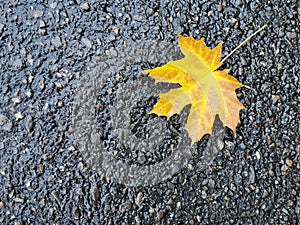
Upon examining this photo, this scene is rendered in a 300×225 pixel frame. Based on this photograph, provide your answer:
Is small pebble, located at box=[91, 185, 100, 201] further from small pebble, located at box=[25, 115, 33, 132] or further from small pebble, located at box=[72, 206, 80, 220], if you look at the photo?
small pebble, located at box=[25, 115, 33, 132]

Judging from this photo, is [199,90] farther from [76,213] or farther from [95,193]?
[76,213]

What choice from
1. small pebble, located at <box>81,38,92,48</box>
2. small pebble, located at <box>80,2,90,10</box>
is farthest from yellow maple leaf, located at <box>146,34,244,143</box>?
small pebble, located at <box>80,2,90,10</box>

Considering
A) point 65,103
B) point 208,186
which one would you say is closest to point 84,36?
point 65,103

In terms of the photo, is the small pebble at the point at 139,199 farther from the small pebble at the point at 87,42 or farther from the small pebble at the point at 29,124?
the small pebble at the point at 87,42

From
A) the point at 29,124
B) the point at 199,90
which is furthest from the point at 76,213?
the point at 199,90

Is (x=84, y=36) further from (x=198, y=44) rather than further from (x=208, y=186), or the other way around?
(x=208, y=186)

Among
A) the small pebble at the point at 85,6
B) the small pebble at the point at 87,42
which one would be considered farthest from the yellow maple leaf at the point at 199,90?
the small pebble at the point at 85,6
